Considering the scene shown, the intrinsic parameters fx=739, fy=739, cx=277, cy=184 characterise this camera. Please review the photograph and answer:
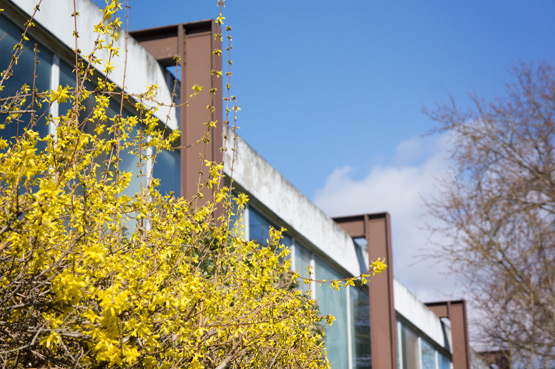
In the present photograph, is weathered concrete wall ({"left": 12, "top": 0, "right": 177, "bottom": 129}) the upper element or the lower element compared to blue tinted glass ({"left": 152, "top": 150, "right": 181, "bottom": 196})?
upper

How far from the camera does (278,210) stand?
13.0 m

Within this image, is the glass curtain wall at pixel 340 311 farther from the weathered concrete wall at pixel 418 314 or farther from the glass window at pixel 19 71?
the glass window at pixel 19 71

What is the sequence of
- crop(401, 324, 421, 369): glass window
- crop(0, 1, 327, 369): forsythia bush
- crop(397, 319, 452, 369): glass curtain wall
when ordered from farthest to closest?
crop(401, 324, 421, 369): glass window < crop(397, 319, 452, 369): glass curtain wall < crop(0, 1, 327, 369): forsythia bush

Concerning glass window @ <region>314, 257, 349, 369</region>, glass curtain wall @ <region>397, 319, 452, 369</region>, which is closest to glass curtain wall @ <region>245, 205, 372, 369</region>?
glass window @ <region>314, 257, 349, 369</region>

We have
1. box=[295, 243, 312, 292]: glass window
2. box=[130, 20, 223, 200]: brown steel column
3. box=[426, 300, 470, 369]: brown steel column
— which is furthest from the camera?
box=[426, 300, 470, 369]: brown steel column

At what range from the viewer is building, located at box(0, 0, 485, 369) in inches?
313

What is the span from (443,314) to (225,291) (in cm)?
1893

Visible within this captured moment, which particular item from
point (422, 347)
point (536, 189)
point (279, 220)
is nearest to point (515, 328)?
point (536, 189)

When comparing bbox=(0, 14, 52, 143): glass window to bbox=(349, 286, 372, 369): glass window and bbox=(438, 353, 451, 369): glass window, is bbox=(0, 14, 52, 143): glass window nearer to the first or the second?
bbox=(349, 286, 372, 369): glass window

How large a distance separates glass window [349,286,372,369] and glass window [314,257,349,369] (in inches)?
16.2

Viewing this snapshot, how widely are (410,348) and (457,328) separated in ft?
10.2

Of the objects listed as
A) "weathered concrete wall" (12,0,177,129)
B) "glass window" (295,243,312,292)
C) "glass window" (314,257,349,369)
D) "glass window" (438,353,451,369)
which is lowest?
"glass window" (438,353,451,369)

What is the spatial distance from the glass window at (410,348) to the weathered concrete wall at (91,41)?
38.3 ft

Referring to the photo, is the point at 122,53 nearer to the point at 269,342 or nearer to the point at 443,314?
the point at 269,342
